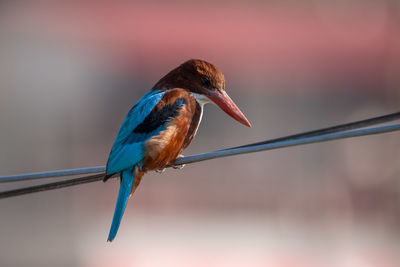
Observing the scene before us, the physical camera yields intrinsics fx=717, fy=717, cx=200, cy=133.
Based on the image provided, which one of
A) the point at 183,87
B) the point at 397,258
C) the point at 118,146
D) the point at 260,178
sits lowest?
the point at 397,258

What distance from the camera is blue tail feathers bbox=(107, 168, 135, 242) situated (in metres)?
2.77

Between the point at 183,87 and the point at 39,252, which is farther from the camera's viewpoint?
the point at 39,252

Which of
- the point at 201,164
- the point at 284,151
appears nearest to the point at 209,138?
the point at 201,164

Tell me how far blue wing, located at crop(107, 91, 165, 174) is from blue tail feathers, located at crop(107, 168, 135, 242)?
4cm

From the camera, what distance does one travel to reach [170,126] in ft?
9.78

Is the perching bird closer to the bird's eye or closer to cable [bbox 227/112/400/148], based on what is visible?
the bird's eye

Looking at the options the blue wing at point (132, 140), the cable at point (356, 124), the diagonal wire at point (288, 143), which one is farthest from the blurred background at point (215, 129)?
the cable at point (356, 124)

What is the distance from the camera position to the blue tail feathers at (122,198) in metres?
2.77

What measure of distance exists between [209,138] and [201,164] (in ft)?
3.25

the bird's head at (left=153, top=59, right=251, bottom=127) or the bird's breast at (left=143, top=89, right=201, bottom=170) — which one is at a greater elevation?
the bird's head at (left=153, top=59, right=251, bottom=127)

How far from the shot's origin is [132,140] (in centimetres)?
299

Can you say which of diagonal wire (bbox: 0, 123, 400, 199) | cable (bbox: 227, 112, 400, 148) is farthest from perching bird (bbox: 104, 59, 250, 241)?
cable (bbox: 227, 112, 400, 148)

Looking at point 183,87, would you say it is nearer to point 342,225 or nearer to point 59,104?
point 59,104

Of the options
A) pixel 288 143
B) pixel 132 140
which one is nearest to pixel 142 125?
pixel 132 140
